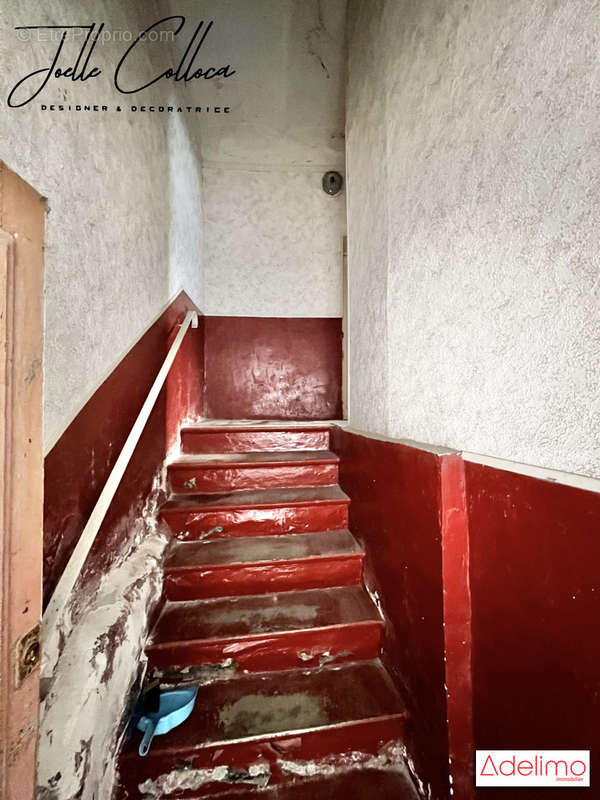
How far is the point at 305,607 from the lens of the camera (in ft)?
4.63

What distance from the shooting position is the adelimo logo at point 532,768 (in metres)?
0.60

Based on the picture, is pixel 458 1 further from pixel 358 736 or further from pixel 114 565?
pixel 358 736

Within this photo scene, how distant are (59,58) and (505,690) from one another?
204cm

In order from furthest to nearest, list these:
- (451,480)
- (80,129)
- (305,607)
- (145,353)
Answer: (145,353) < (305,607) < (80,129) < (451,480)

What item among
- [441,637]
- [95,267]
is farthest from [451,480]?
[95,267]

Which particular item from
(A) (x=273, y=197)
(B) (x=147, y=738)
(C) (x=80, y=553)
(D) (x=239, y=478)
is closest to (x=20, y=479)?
(C) (x=80, y=553)

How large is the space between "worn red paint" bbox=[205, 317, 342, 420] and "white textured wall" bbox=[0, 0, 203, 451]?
4.67 ft

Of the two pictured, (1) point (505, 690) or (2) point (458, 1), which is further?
(2) point (458, 1)

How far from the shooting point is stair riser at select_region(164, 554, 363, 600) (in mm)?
1433

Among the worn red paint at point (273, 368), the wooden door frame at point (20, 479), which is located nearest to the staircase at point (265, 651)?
the wooden door frame at point (20, 479)

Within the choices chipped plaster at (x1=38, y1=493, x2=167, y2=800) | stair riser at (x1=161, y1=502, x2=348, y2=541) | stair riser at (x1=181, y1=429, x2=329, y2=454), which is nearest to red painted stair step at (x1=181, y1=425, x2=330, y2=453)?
stair riser at (x1=181, y1=429, x2=329, y2=454)

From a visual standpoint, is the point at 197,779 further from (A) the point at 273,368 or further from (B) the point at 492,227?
(A) the point at 273,368

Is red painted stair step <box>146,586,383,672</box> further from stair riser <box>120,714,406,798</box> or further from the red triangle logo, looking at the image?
the red triangle logo

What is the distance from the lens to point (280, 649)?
1.27 meters
